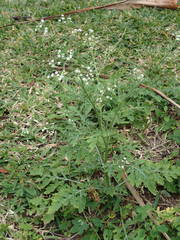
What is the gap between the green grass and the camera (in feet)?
7.73

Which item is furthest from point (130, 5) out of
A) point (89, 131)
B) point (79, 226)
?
point (79, 226)

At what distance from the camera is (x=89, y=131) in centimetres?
237

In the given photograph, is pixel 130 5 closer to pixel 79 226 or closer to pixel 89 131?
pixel 89 131

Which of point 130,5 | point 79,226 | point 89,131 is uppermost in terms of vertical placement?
point 130,5

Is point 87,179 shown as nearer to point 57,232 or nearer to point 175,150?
point 57,232

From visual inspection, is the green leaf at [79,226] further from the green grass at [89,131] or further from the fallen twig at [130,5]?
the fallen twig at [130,5]

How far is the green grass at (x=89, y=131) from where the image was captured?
2357 millimetres

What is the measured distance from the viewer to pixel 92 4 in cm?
477

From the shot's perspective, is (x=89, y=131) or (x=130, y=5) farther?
(x=130, y=5)

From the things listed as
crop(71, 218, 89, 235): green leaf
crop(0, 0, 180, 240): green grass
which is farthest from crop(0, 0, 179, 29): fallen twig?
crop(71, 218, 89, 235): green leaf

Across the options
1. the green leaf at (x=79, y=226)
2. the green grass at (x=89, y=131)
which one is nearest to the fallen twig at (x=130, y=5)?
the green grass at (x=89, y=131)

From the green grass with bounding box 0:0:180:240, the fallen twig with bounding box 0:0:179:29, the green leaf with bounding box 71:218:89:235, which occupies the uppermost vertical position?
the fallen twig with bounding box 0:0:179:29

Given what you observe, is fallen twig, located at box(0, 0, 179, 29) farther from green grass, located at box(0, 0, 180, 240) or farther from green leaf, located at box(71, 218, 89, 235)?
green leaf, located at box(71, 218, 89, 235)

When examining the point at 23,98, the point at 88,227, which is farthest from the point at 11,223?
the point at 23,98
